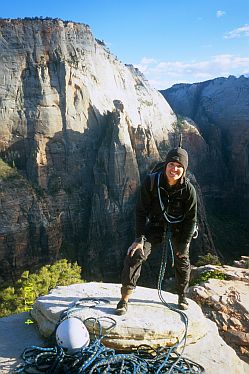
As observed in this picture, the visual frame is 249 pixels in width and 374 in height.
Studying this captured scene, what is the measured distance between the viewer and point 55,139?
1256 inches

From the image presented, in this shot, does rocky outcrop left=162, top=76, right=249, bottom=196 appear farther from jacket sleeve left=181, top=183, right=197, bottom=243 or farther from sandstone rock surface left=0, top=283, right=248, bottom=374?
jacket sleeve left=181, top=183, right=197, bottom=243

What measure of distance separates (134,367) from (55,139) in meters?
28.9

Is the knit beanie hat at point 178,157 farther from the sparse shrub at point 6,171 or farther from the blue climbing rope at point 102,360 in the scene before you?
the sparse shrub at point 6,171

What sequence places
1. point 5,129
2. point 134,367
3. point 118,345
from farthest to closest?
point 5,129 → point 118,345 → point 134,367

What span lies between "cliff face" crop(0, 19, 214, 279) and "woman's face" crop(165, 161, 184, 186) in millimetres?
24820

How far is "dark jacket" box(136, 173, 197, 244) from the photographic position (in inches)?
195

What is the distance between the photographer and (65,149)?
32.4 metres

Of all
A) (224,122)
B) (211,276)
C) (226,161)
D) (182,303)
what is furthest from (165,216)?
(224,122)

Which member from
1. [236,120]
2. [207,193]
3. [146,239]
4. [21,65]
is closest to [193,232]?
[146,239]

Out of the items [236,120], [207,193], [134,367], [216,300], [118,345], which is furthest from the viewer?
[236,120]

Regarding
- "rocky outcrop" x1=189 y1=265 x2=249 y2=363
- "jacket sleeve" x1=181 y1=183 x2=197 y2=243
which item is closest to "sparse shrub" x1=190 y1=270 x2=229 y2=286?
"rocky outcrop" x1=189 y1=265 x2=249 y2=363

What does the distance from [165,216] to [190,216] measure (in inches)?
13.0

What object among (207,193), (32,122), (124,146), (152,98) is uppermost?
(152,98)

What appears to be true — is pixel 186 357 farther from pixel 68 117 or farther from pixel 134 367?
pixel 68 117
